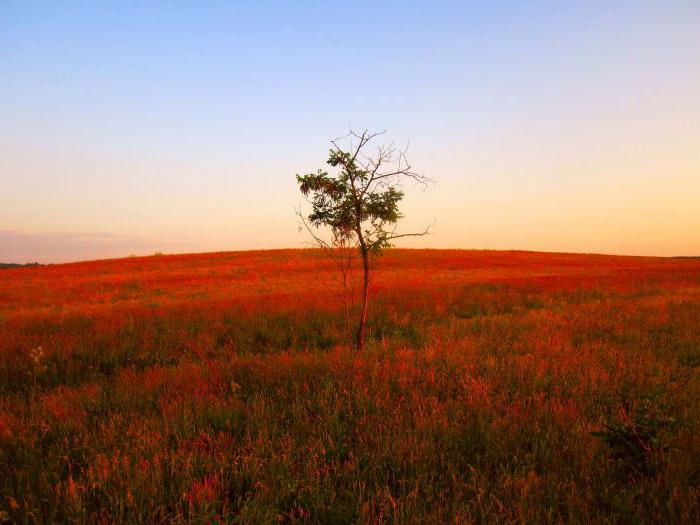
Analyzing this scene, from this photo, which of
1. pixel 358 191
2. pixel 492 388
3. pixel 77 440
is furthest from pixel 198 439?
pixel 358 191

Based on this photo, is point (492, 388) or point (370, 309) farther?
point (370, 309)

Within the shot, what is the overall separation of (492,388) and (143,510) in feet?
12.6

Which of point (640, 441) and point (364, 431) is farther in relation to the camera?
point (364, 431)

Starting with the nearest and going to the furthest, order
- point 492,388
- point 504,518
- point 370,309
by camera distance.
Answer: point 504,518, point 492,388, point 370,309

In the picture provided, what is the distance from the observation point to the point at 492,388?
4820mm

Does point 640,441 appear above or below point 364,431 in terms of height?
above

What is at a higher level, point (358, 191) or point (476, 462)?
point (358, 191)

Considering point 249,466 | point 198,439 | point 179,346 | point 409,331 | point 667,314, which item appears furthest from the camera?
point 667,314

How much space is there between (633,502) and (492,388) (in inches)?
83.8

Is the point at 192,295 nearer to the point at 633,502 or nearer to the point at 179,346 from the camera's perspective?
the point at 179,346

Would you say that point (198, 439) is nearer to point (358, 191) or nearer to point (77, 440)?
point (77, 440)

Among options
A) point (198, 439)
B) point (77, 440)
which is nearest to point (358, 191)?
point (198, 439)

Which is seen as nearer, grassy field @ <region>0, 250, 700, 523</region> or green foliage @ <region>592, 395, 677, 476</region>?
grassy field @ <region>0, 250, 700, 523</region>

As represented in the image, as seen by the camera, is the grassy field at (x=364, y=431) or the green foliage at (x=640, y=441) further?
the green foliage at (x=640, y=441)
